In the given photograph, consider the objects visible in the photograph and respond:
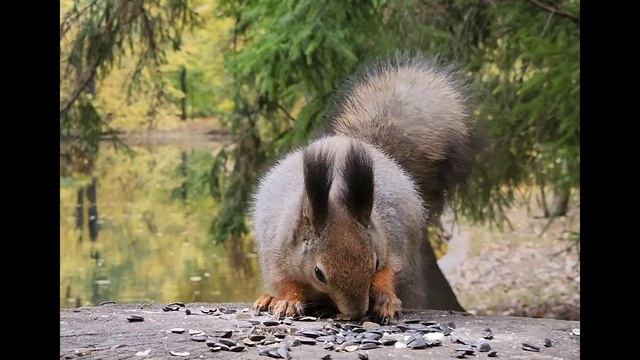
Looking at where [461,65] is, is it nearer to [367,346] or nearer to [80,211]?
[367,346]

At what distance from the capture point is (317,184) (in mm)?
2047

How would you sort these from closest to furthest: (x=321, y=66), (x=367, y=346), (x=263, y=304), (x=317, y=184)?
(x=367, y=346), (x=317, y=184), (x=263, y=304), (x=321, y=66)

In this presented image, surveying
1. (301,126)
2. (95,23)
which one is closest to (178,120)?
(95,23)

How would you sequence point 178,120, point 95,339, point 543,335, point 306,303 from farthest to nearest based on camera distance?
point 178,120
point 306,303
point 543,335
point 95,339

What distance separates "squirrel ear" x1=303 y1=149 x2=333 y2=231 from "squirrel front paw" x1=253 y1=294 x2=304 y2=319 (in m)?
0.21

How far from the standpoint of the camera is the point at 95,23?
15.1 ft

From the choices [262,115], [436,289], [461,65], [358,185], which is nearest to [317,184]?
[358,185]

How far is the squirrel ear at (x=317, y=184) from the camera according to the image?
2018mm

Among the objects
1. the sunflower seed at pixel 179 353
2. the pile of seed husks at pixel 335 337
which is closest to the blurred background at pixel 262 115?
the pile of seed husks at pixel 335 337

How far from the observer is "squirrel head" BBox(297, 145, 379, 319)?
204 cm

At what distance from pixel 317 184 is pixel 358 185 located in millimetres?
109
